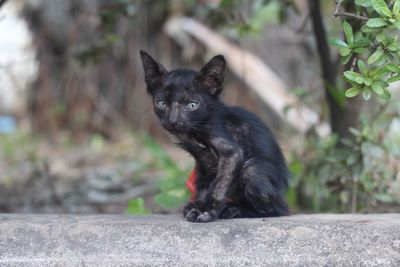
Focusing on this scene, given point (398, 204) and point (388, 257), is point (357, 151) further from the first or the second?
point (388, 257)

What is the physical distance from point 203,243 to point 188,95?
36.7 inches

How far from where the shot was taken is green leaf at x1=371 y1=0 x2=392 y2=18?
3115 millimetres

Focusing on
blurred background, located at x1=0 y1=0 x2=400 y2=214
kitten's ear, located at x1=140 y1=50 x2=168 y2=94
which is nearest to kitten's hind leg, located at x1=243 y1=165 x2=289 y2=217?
kitten's ear, located at x1=140 y1=50 x2=168 y2=94

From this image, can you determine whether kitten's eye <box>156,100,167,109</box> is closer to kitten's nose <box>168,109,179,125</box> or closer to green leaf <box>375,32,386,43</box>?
kitten's nose <box>168,109,179,125</box>

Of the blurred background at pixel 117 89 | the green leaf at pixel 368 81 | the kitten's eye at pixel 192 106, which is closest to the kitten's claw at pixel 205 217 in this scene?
the kitten's eye at pixel 192 106

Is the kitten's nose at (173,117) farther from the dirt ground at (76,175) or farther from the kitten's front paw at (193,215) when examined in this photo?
the dirt ground at (76,175)

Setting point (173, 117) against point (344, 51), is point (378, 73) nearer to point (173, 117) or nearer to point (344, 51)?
point (344, 51)

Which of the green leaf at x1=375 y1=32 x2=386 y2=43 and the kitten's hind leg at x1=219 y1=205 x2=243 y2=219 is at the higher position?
the green leaf at x1=375 y1=32 x2=386 y2=43

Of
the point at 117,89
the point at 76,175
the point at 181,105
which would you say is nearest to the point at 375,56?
the point at 181,105

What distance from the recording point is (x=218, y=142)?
3994mm

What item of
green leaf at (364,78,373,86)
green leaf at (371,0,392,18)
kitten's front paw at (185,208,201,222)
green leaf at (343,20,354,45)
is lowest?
kitten's front paw at (185,208,201,222)

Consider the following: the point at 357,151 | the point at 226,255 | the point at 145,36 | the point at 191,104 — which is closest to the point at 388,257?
the point at 226,255

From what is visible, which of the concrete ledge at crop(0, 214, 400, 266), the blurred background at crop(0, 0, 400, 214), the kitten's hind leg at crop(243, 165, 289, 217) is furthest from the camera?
the blurred background at crop(0, 0, 400, 214)

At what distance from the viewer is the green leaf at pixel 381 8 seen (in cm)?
312
